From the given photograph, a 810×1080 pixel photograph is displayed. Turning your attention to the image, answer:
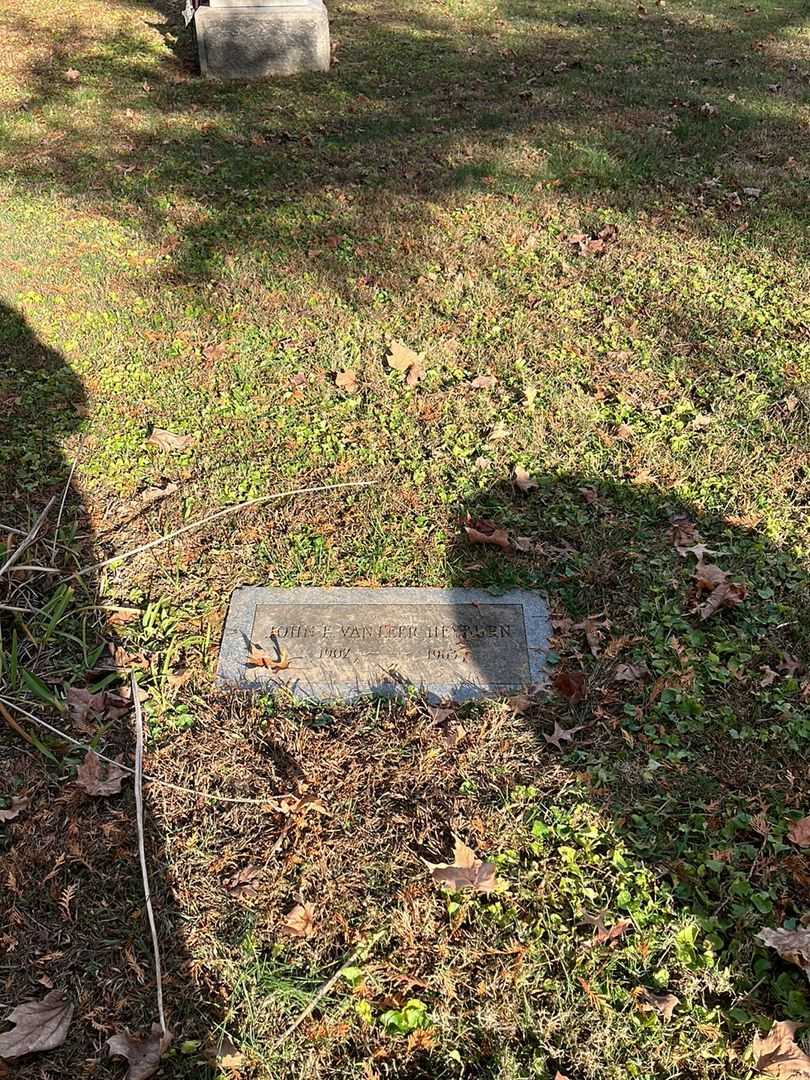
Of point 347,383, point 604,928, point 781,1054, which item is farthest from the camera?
point 347,383

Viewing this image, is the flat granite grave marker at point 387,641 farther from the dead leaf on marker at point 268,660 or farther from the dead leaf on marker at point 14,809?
the dead leaf on marker at point 14,809

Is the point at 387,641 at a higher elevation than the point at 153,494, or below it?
below

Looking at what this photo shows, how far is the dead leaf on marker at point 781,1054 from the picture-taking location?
2.03 m

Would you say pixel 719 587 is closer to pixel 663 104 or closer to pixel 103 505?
pixel 103 505

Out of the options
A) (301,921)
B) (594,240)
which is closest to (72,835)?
(301,921)

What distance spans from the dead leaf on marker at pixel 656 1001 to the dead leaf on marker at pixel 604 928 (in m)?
0.14

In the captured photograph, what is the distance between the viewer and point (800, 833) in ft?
8.25

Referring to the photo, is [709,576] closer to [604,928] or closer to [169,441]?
[604,928]

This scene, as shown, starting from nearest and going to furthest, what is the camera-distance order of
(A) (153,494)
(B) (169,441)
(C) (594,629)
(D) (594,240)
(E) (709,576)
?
1. (C) (594,629)
2. (E) (709,576)
3. (A) (153,494)
4. (B) (169,441)
5. (D) (594,240)

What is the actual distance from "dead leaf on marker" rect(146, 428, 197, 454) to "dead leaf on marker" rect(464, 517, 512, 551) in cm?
155

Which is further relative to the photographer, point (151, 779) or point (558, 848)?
point (151, 779)

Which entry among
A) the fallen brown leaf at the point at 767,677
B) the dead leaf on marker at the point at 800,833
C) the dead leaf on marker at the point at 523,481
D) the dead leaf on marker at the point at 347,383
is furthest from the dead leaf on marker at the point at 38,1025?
the dead leaf on marker at the point at 347,383

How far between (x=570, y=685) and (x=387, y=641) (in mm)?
716

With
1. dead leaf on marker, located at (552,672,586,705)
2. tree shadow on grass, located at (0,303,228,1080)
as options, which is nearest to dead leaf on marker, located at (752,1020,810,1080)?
dead leaf on marker, located at (552,672,586,705)
